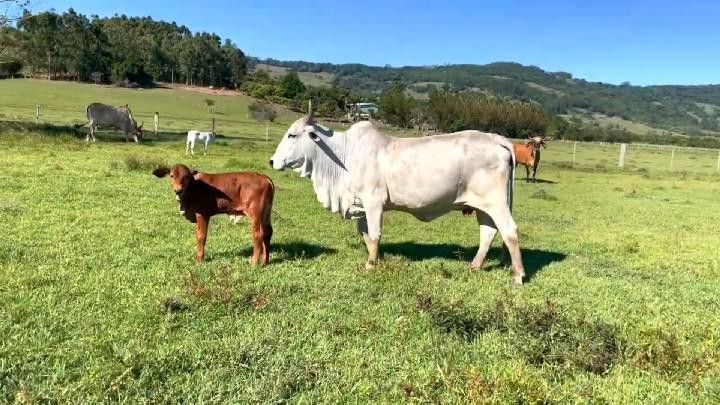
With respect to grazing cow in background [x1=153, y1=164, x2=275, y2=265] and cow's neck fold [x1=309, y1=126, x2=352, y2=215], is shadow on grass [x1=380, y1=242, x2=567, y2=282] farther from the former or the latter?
grazing cow in background [x1=153, y1=164, x2=275, y2=265]

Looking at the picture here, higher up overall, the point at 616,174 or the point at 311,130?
the point at 311,130

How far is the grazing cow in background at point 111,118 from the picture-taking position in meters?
27.7

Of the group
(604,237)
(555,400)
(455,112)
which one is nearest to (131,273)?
(555,400)

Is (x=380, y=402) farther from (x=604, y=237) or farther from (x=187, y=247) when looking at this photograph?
(x=604, y=237)

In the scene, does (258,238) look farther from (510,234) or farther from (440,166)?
(510,234)

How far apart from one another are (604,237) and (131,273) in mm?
9298

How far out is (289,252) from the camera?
8.84 meters

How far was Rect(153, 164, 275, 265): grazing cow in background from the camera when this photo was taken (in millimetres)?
7863

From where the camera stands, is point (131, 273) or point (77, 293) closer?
point (77, 293)

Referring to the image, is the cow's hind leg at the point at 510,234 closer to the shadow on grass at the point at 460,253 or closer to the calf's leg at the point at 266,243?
the shadow on grass at the point at 460,253

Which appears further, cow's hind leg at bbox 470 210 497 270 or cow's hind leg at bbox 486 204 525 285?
cow's hind leg at bbox 470 210 497 270

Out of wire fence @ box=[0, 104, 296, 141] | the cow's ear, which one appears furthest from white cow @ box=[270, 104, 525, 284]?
wire fence @ box=[0, 104, 296, 141]

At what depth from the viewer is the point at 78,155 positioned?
19.4 m

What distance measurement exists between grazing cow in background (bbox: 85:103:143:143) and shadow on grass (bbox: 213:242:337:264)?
69.3 ft
